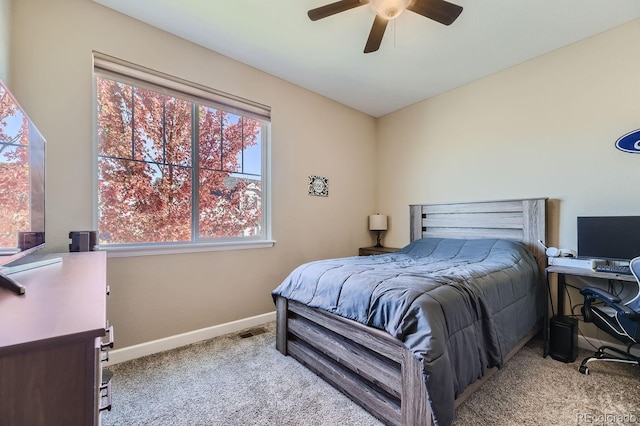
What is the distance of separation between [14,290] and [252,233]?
2197mm

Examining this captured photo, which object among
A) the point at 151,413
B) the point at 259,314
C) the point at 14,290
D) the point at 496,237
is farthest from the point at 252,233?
the point at 496,237

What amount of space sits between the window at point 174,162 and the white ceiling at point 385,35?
48cm

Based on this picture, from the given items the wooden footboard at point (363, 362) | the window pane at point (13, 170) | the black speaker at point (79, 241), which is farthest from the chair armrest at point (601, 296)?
the black speaker at point (79, 241)

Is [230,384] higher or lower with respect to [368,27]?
lower

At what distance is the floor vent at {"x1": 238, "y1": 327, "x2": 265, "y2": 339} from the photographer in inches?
103

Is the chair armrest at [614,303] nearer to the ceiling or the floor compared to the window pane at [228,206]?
nearer to the floor

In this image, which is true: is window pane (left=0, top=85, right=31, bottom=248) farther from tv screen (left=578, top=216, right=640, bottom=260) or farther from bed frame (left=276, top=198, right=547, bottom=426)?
tv screen (left=578, top=216, right=640, bottom=260)

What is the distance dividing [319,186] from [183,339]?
219cm

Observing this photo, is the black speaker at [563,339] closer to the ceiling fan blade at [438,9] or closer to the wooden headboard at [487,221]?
the wooden headboard at [487,221]

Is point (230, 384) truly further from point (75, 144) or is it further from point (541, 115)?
point (541, 115)

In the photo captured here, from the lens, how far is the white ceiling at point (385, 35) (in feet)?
6.80

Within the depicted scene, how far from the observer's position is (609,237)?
86.2 inches

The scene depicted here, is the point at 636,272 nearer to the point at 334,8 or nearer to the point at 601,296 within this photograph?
the point at 601,296

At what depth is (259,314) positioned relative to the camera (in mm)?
2926
